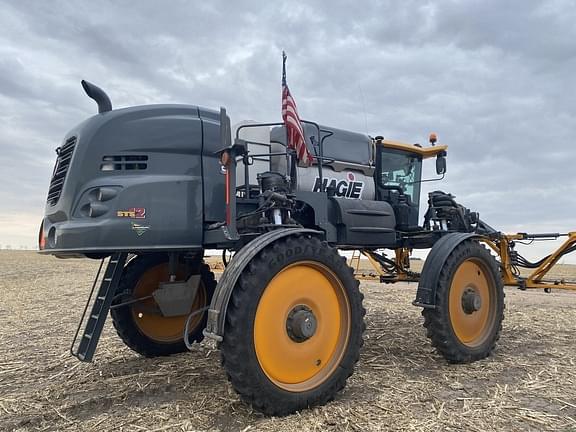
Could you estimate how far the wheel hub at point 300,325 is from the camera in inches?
170

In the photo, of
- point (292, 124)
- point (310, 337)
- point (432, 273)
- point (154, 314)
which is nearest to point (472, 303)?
point (432, 273)

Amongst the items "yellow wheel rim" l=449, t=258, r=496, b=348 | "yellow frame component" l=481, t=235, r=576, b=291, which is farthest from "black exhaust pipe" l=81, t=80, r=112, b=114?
"yellow frame component" l=481, t=235, r=576, b=291

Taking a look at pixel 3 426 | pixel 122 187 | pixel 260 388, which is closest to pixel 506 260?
pixel 260 388

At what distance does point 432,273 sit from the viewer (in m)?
5.72

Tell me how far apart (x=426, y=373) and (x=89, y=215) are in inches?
152

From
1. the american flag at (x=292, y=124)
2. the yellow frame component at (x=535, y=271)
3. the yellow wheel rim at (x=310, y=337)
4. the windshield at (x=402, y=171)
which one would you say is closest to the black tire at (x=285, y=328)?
the yellow wheel rim at (x=310, y=337)

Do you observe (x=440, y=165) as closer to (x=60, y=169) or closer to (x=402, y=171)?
(x=402, y=171)

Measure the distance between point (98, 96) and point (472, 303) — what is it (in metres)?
4.84

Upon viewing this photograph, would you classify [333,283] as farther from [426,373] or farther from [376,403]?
[426,373]

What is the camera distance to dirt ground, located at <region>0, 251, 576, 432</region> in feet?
13.0

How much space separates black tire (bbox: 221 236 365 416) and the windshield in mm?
2706

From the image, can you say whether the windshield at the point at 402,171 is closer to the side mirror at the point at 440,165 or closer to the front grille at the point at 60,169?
the side mirror at the point at 440,165

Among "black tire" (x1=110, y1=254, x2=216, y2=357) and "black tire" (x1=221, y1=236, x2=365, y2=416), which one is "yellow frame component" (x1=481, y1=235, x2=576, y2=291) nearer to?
"black tire" (x1=221, y1=236, x2=365, y2=416)

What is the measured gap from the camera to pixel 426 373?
5.41 meters
